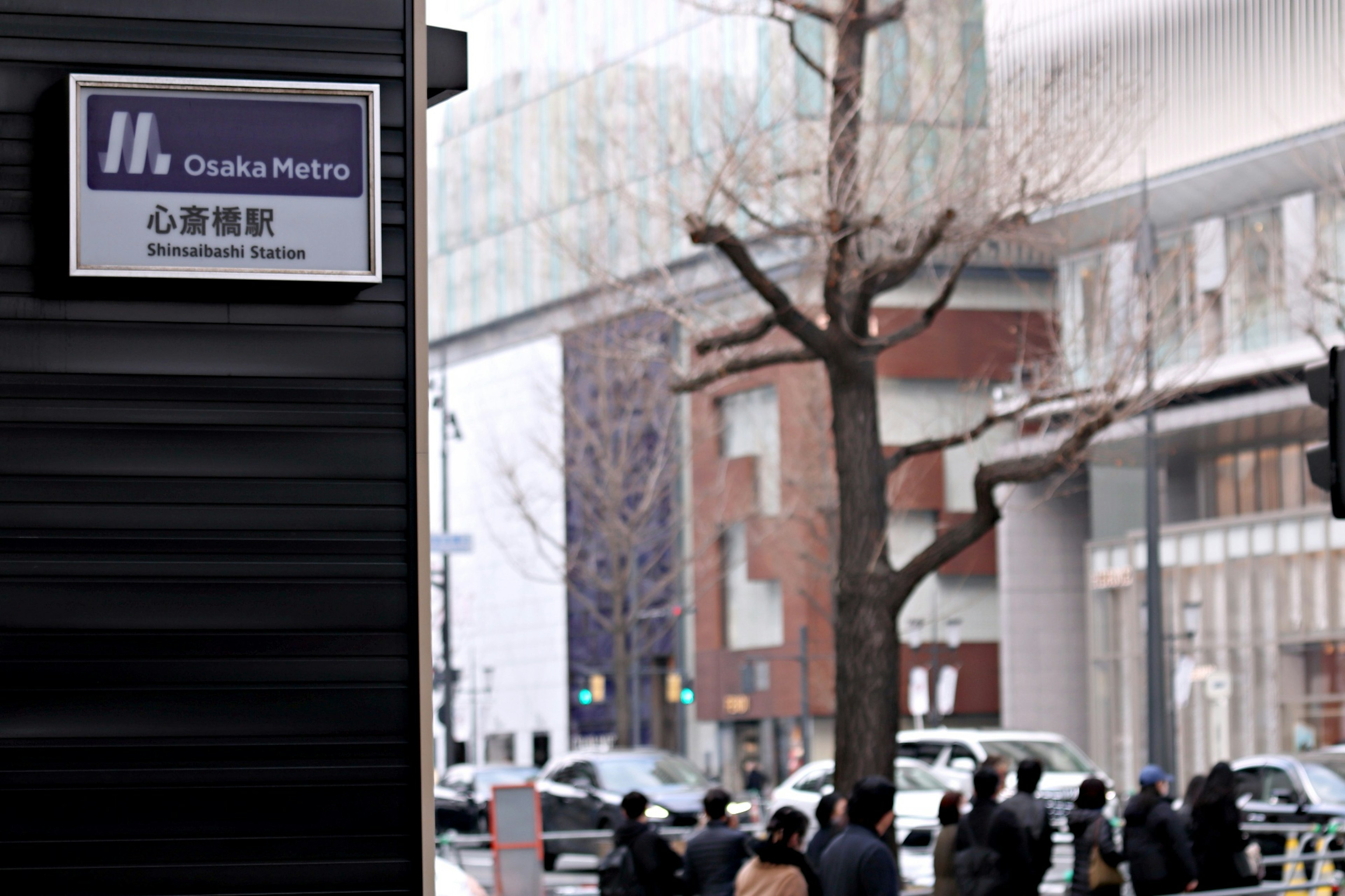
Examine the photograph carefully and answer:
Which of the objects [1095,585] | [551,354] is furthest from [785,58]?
[551,354]

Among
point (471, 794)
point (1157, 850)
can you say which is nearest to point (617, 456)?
point (471, 794)

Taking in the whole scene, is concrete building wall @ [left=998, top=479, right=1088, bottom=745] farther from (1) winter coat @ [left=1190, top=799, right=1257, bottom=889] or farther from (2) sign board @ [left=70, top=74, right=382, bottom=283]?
(2) sign board @ [left=70, top=74, right=382, bottom=283]

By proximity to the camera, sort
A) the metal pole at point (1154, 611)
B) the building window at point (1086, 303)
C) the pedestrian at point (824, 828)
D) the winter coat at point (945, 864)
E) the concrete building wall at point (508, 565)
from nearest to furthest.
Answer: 1. the pedestrian at point (824, 828)
2. the winter coat at point (945, 864)
3. the building window at point (1086, 303)
4. the metal pole at point (1154, 611)
5. the concrete building wall at point (508, 565)

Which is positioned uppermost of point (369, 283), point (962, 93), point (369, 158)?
point (962, 93)

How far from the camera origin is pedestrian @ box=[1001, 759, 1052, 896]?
1165 centimetres

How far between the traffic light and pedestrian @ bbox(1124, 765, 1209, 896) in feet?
13.9

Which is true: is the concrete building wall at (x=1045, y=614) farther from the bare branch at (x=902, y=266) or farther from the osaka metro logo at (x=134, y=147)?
the osaka metro logo at (x=134, y=147)

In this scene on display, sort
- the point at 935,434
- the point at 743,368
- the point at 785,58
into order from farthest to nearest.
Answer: the point at 935,434
the point at 785,58
the point at 743,368

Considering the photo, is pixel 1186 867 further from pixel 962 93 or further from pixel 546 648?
pixel 546 648

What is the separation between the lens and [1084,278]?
50469mm

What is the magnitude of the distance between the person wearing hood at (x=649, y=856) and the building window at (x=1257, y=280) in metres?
33.6

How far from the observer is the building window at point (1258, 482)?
4975cm

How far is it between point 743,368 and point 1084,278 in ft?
111

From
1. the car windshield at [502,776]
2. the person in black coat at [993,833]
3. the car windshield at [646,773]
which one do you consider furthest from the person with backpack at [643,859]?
the car windshield at [502,776]
